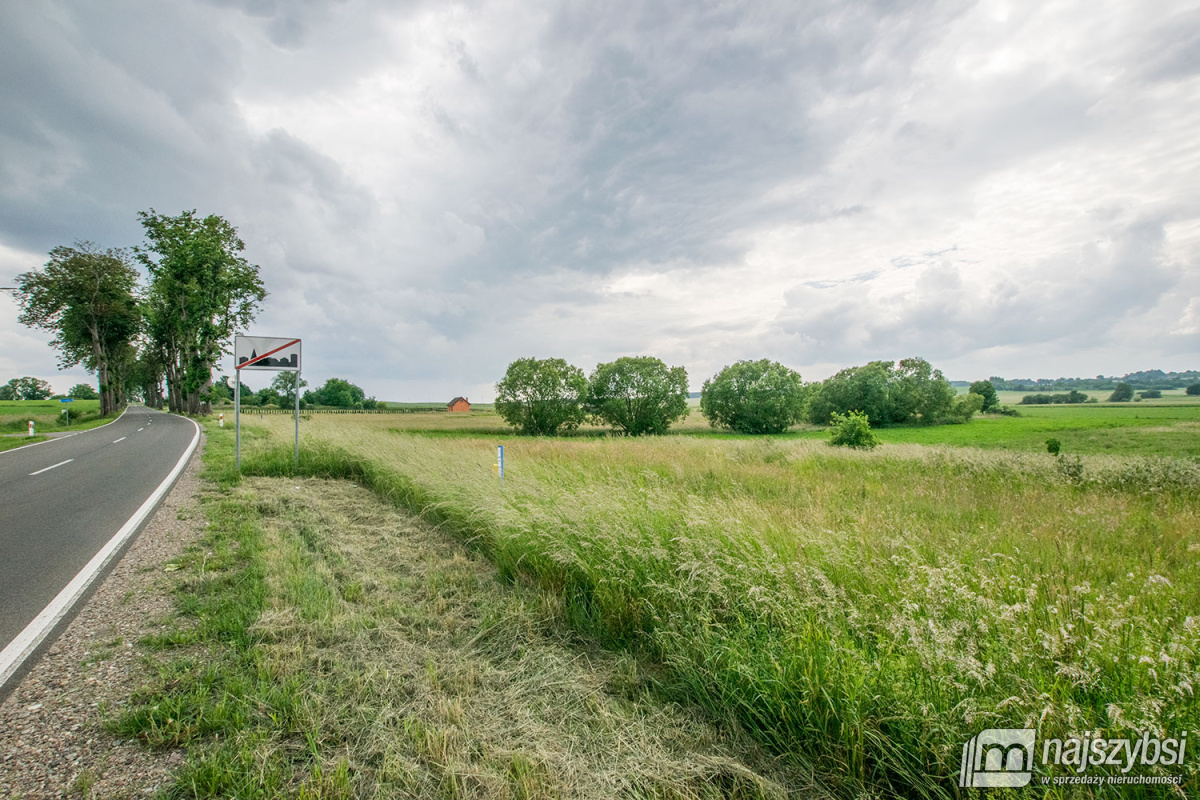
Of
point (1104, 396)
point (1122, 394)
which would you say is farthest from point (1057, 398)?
point (1122, 394)

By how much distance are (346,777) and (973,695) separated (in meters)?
3.19

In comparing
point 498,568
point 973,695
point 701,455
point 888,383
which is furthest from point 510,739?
point 888,383

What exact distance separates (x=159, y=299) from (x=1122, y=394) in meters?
85.9

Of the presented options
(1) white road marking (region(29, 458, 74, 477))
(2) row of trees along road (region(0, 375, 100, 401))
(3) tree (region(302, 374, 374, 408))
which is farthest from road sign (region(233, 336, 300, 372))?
(2) row of trees along road (region(0, 375, 100, 401))

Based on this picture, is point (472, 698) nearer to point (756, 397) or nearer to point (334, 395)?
point (756, 397)

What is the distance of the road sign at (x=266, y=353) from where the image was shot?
11.7 meters

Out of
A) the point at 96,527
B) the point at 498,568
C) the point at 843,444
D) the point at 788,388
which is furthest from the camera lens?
the point at 788,388

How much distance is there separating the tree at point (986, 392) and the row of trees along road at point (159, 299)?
95102mm

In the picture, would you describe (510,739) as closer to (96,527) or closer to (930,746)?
(930,746)

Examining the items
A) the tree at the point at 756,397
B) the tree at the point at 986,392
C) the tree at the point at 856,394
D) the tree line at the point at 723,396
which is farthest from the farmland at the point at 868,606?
the tree at the point at 986,392

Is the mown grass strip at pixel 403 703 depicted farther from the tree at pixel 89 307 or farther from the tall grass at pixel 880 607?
the tree at pixel 89 307

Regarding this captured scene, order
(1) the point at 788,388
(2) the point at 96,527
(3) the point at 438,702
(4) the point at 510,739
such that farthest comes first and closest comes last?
1. (1) the point at 788,388
2. (2) the point at 96,527
3. (3) the point at 438,702
4. (4) the point at 510,739

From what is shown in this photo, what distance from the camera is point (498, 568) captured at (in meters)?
5.40

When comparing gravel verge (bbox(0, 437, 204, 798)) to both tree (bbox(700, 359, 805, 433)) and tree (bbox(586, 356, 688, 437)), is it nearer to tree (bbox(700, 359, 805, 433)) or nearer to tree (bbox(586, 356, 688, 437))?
tree (bbox(586, 356, 688, 437))
